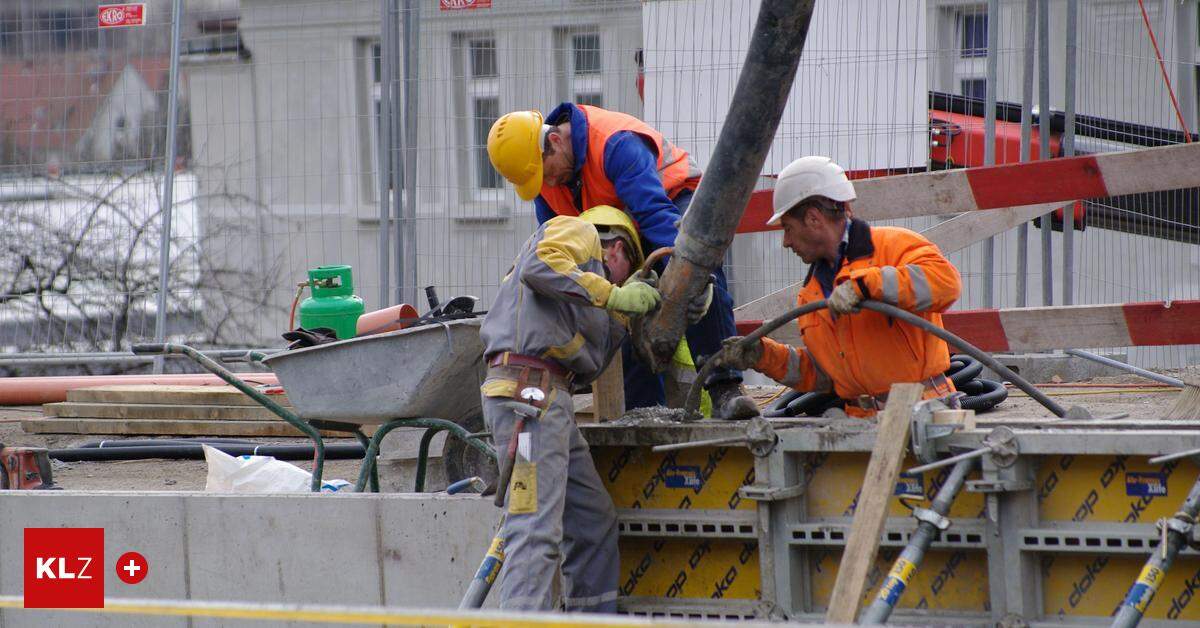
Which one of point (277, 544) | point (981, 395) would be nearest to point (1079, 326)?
point (981, 395)

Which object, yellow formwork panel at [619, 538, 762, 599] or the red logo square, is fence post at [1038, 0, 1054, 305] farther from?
the red logo square

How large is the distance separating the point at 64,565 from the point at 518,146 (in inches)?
107

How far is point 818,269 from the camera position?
15.4 feet

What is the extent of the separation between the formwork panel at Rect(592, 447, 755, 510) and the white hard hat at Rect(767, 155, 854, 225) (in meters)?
0.98

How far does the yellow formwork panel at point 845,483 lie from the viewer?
12.6 ft

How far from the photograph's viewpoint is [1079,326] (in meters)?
5.95

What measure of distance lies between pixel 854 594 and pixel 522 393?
4.61 ft

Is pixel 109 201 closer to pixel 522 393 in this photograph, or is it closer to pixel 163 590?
pixel 163 590

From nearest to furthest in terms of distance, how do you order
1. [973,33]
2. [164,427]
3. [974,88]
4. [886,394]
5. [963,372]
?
[886,394]
[963,372]
[164,427]
[973,33]
[974,88]

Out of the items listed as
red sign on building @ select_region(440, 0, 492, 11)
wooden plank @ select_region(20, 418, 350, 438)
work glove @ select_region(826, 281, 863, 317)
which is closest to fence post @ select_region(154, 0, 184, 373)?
wooden plank @ select_region(20, 418, 350, 438)

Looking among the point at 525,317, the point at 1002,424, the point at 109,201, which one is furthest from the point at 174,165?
the point at 1002,424

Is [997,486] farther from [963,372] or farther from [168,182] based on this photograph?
[168,182]

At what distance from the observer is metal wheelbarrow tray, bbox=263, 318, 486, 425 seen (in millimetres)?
4805

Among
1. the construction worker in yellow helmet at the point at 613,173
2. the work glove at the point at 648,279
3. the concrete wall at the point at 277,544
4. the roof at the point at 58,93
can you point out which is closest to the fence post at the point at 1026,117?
the construction worker in yellow helmet at the point at 613,173
